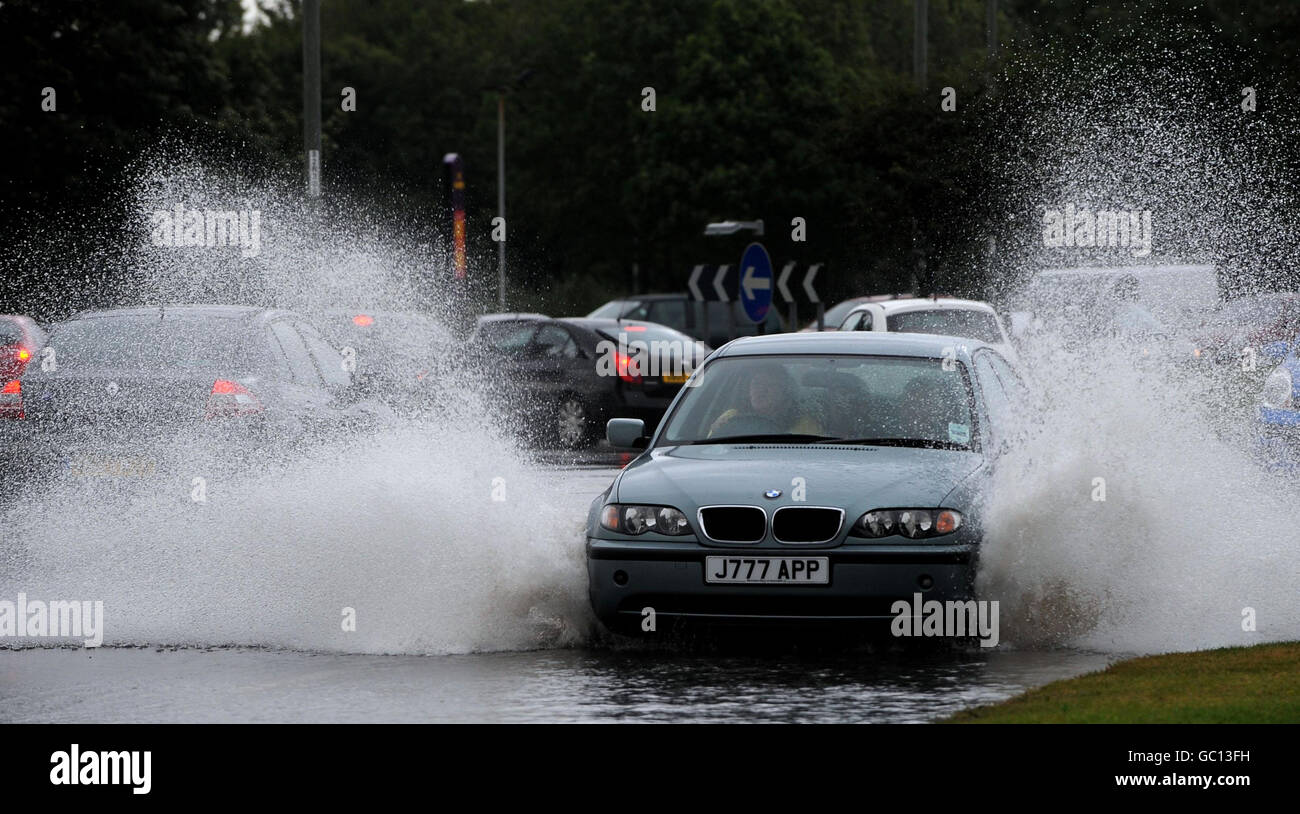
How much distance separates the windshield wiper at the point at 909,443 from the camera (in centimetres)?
1059

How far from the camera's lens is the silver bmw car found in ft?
31.6

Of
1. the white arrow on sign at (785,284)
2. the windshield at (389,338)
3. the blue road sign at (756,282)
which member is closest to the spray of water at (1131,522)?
the windshield at (389,338)

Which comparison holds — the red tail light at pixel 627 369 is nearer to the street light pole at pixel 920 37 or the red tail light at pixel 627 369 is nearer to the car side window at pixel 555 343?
the car side window at pixel 555 343

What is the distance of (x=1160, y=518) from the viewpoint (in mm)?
10727

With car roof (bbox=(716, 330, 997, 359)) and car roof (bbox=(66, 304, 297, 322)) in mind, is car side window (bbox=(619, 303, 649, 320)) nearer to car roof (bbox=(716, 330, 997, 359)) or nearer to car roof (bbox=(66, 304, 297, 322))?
car roof (bbox=(66, 304, 297, 322))

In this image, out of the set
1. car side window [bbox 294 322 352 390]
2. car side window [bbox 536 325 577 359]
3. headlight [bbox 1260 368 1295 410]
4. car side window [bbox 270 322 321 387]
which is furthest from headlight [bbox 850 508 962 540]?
car side window [bbox 536 325 577 359]

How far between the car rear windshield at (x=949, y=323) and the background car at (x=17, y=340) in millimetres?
8244

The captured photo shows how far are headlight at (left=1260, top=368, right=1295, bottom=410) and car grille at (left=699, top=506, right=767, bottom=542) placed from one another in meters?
8.68

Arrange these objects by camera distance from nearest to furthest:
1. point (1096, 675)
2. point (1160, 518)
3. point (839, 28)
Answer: point (1096, 675) → point (1160, 518) → point (839, 28)

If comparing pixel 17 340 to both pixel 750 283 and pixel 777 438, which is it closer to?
pixel 750 283
